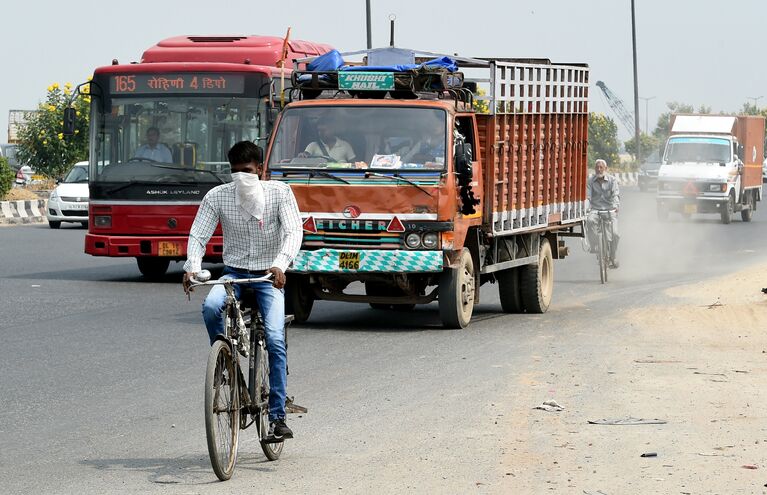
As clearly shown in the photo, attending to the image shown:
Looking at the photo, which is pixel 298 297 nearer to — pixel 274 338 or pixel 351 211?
pixel 351 211

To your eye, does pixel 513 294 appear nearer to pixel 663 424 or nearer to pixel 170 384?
pixel 170 384

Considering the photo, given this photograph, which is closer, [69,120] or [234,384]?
[234,384]

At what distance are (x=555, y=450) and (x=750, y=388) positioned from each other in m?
2.98

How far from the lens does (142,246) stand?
19797 mm

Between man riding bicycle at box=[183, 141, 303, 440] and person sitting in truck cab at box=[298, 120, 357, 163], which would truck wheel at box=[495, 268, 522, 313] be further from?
man riding bicycle at box=[183, 141, 303, 440]

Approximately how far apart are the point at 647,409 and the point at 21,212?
3183 centimetres

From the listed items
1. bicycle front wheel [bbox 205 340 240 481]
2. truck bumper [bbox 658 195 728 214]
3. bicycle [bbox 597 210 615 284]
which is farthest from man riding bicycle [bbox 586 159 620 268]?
truck bumper [bbox 658 195 728 214]

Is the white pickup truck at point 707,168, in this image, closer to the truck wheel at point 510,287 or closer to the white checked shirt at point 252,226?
the truck wheel at point 510,287

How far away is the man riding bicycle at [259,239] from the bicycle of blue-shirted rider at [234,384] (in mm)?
67

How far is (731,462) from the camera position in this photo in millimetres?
7883

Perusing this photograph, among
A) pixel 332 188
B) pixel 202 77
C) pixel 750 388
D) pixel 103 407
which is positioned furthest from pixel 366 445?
pixel 202 77

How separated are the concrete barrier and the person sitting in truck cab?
81.4 feet

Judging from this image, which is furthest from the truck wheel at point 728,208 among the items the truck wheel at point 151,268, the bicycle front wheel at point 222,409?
the bicycle front wheel at point 222,409

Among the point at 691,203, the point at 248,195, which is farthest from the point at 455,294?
the point at 691,203
